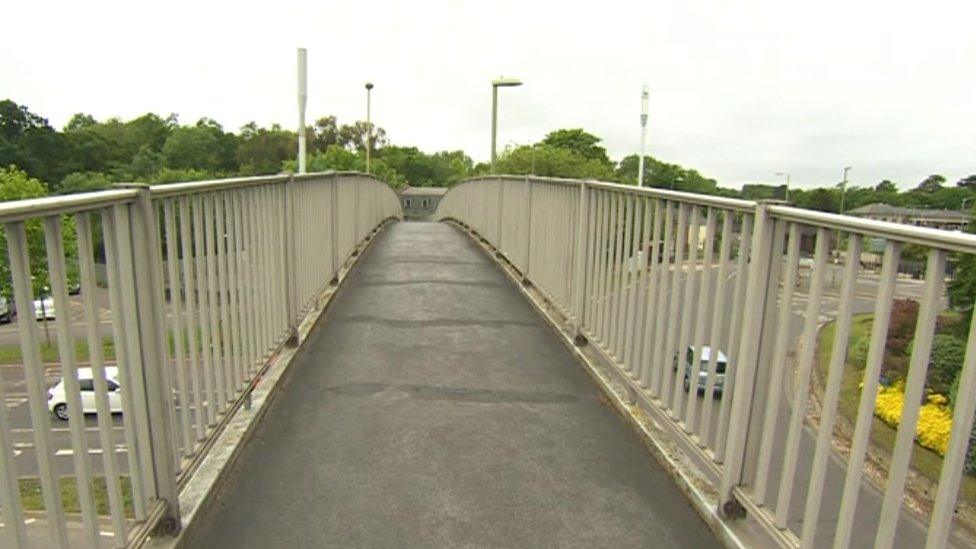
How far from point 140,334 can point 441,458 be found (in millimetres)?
1663

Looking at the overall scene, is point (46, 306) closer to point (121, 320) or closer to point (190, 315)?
point (190, 315)

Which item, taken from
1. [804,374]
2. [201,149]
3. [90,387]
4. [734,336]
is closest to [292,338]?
[90,387]

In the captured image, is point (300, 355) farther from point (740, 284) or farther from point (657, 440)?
point (740, 284)

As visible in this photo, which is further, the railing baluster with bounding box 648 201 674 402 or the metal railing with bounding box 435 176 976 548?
the railing baluster with bounding box 648 201 674 402

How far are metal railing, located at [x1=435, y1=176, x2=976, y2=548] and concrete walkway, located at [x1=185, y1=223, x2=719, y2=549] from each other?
0.37 metres

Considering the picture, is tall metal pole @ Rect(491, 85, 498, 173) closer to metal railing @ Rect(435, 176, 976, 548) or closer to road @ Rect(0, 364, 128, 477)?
road @ Rect(0, 364, 128, 477)

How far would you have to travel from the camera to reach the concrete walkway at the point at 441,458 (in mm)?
2682

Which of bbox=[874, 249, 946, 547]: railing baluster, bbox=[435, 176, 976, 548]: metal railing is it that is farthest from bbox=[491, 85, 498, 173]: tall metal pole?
bbox=[874, 249, 946, 547]: railing baluster

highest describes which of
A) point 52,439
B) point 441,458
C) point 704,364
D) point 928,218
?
point 52,439

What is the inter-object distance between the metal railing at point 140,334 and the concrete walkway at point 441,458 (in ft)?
1.24

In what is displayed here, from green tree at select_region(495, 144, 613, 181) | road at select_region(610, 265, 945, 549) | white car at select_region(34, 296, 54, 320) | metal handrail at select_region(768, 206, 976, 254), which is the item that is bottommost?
road at select_region(610, 265, 945, 549)

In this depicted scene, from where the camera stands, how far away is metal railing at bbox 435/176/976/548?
1.70 meters

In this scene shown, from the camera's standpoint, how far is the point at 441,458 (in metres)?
3.29

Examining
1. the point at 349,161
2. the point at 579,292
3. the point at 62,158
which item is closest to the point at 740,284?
the point at 579,292
